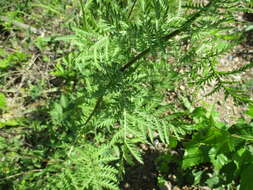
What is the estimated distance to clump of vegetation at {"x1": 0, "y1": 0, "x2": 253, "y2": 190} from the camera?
1212mm

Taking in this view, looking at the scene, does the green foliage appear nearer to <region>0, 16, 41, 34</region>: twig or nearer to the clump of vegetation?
the clump of vegetation

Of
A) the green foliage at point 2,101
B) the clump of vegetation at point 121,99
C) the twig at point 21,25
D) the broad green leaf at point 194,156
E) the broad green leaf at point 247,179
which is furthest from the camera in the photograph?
Result: the twig at point 21,25

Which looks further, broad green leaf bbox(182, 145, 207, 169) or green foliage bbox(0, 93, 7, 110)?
green foliage bbox(0, 93, 7, 110)

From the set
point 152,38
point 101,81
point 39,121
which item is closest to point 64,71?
point 39,121

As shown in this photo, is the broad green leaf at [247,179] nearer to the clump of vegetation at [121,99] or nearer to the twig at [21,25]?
the clump of vegetation at [121,99]

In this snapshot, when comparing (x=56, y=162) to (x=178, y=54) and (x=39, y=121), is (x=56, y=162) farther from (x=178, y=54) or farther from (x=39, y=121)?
(x=178, y=54)

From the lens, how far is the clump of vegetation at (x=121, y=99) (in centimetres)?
121

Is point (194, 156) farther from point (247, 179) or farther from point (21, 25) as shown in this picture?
point (21, 25)

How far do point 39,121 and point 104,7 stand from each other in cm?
149

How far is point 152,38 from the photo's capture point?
1.16 metres

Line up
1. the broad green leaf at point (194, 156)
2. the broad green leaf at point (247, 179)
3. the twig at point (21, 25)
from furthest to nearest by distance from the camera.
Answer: the twig at point (21, 25), the broad green leaf at point (194, 156), the broad green leaf at point (247, 179)

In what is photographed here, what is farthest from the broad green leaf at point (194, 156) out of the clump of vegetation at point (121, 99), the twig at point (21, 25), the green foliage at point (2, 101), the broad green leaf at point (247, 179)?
the twig at point (21, 25)

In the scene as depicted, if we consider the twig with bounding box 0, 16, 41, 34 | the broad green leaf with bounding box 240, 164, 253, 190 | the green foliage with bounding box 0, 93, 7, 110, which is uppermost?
the twig with bounding box 0, 16, 41, 34

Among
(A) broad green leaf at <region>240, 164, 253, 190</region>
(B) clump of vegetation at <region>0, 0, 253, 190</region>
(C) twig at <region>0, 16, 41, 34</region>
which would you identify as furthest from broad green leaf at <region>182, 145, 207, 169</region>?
(C) twig at <region>0, 16, 41, 34</region>
